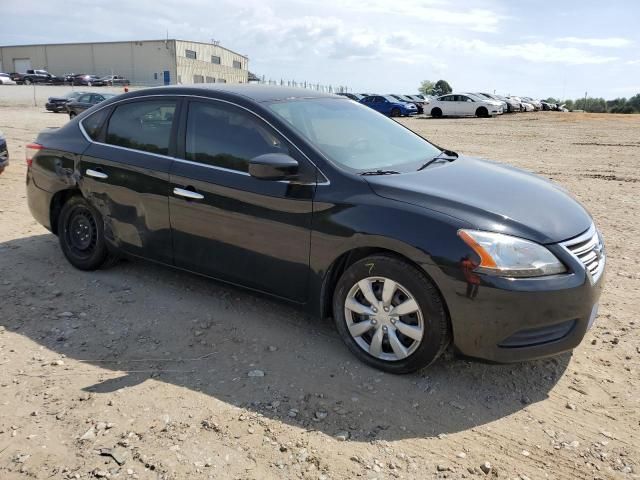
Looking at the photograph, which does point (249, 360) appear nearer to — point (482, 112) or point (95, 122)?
point (95, 122)

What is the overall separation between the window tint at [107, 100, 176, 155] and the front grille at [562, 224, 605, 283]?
9.70ft

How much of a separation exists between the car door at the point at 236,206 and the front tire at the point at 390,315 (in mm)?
365

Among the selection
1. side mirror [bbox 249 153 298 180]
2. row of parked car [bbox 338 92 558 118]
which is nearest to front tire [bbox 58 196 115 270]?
side mirror [bbox 249 153 298 180]

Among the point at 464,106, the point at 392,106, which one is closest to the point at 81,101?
the point at 392,106

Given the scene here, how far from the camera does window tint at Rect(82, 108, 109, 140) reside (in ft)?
15.7

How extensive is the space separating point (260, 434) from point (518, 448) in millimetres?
1320

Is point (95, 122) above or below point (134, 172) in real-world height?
above

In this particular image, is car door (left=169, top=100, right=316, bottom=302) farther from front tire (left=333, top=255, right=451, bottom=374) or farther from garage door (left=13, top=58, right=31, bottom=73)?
garage door (left=13, top=58, right=31, bottom=73)

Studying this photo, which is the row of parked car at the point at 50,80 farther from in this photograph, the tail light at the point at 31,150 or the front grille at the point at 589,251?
the front grille at the point at 589,251

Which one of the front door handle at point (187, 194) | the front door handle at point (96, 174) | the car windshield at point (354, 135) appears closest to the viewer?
the car windshield at point (354, 135)

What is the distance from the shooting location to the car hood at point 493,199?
3115 mm

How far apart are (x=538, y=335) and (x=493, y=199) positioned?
2.80 feet

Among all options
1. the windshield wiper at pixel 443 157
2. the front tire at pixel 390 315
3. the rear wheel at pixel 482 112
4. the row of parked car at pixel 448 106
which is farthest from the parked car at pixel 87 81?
Answer: the front tire at pixel 390 315

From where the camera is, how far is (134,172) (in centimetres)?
438
